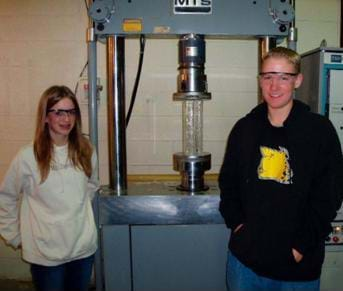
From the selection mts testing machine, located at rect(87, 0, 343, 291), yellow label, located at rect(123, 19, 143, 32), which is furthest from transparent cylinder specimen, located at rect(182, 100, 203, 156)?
yellow label, located at rect(123, 19, 143, 32)

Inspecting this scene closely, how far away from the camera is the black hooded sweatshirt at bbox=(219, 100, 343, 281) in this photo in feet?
3.81

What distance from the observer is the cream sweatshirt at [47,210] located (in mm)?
1330

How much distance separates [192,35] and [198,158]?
1.80 ft

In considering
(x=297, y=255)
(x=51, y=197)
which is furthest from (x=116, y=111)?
(x=297, y=255)

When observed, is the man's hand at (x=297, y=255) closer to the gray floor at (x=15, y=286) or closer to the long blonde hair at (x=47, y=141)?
the long blonde hair at (x=47, y=141)

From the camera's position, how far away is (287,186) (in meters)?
1.18

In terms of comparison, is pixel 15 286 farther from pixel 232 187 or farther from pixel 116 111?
pixel 232 187

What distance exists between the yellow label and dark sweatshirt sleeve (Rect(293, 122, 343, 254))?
86 cm

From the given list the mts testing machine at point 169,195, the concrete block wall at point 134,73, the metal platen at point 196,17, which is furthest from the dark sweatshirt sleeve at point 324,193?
the concrete block wall at point 134,73

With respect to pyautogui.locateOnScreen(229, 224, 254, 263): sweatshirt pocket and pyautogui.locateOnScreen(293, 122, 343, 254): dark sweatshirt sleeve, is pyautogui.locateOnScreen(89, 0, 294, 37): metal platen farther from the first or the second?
pyautogui.locateOnScreen(229, 224, 254, 263): sweatshirt pocket

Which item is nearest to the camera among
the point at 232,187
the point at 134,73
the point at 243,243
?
the point at 243,243

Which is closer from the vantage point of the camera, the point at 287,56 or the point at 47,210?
the point at 287,56

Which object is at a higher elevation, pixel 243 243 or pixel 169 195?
pixel 169 195

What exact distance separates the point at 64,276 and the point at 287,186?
953 millimetres
